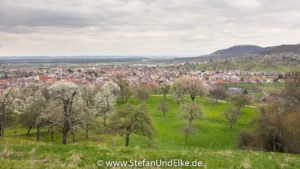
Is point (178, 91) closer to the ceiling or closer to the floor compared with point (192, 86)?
closer to the floor

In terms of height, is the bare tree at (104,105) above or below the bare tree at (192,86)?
below

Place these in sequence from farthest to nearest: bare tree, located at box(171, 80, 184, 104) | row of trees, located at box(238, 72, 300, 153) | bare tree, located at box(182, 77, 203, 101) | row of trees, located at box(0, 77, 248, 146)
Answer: bare tree, located at box(171, 80, 184, 104) → bare tree, located at box(182, 77, 203, 101) → row of trees, located at box(0, 77, 248, 146) → row of trees, located at box(238, 72, 300, 153)

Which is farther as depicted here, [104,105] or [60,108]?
[104,105]

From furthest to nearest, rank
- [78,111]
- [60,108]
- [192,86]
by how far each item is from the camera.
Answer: [192,86] → [78,111] → [60,108]

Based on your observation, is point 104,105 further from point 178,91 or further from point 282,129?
point 282,129

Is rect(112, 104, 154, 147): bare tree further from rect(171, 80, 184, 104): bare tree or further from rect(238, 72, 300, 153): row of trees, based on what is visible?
rect(171, 80, 184, 104): bare tree

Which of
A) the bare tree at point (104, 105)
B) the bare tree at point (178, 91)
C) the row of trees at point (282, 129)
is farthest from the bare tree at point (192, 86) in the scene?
the row of trees at point (282, 129)

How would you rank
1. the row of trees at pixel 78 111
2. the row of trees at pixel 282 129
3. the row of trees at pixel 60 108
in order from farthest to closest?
the row of trees at pixel 78 111 → the row of trees at pixel 60 108 → the row of trees at pixel 282 129

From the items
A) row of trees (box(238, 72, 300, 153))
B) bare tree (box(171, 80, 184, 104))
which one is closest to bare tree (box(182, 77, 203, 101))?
bare tree (box(171, 80, 184, 104))

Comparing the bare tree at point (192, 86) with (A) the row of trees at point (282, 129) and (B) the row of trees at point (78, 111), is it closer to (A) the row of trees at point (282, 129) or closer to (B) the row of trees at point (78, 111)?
(B) the row of trees at point (78, 111)

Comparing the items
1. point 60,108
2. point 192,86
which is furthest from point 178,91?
point 60,108

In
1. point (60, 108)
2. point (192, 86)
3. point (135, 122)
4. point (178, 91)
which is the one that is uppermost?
point (60, 108)

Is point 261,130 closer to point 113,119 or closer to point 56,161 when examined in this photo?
point 113,119

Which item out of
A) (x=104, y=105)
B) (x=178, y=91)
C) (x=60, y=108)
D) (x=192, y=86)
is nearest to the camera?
(x=60, y=108)
